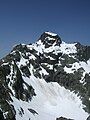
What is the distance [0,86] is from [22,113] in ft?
72.4

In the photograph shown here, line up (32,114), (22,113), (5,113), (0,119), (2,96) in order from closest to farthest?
(0,119)
(5,113)
(2,96)
(22,113)
(32,114)

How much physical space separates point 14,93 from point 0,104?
203 ft

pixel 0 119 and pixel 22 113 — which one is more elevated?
pixel 22 113

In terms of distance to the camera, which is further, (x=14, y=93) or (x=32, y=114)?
(x=14, y=93)

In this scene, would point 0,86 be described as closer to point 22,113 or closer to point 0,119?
point 22,113

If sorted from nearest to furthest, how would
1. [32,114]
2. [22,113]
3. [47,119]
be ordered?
[22,113] < [32,114] < [47,119]

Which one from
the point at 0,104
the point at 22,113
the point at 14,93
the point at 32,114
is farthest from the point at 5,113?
the point at 14,93

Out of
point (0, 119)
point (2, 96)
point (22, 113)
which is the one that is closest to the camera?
point (0, 119)

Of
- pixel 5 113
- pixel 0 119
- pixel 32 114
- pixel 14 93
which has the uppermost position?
pixel 14 93

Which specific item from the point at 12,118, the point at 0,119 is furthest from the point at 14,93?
the point at 0,119

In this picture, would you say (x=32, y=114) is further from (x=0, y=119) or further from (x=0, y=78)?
(x=0, y=119)

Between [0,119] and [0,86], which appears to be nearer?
[0,119]

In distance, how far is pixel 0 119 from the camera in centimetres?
11531

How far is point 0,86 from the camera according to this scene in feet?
517
